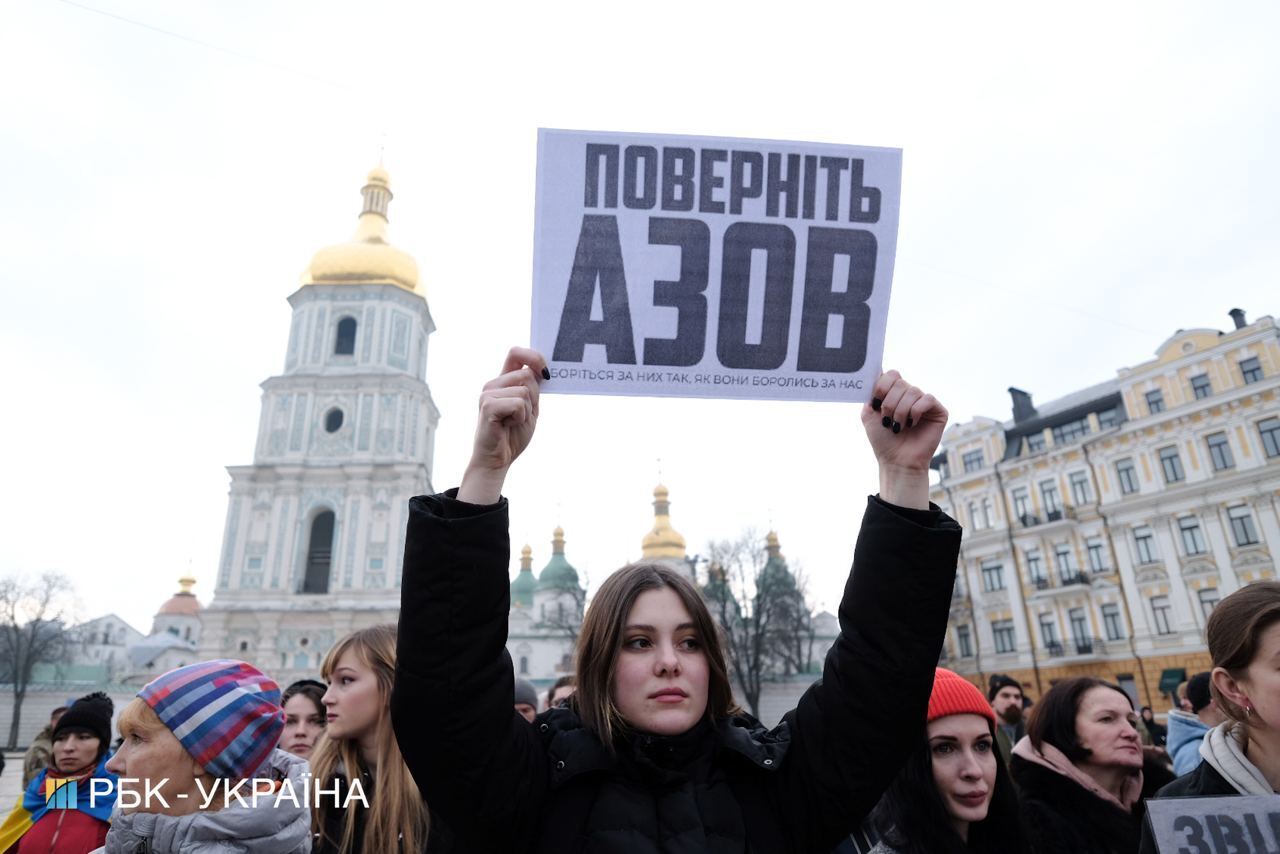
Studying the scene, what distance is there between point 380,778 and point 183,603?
8795 centimetres

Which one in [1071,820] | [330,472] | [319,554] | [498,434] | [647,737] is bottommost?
[1071,820]

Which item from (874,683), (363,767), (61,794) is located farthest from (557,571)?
(874,683)

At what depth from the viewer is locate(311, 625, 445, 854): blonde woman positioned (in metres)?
2.93

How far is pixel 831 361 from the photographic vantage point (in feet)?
7.57

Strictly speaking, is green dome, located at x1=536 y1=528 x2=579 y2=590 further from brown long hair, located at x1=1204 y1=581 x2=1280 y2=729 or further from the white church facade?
brown long hair, located at x1=1204 y1=581 x2=1280 y2=729

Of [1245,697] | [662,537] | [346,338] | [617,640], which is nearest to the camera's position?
[617,640]

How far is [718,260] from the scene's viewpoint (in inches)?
92.5

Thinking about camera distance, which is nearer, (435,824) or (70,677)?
(435,824)

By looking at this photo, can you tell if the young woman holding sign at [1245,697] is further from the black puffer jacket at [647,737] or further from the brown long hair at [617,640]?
the brown long hair at [617,640]

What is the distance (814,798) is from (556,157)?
1.77m

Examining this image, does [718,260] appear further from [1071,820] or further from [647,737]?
[1071,820]

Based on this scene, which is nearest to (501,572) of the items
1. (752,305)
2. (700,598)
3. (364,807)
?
(700,598)

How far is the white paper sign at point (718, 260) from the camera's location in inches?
89.7

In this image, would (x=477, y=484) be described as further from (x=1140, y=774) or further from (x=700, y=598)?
(x=1140, y=774)
